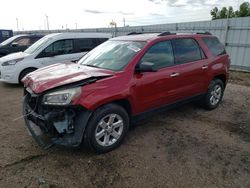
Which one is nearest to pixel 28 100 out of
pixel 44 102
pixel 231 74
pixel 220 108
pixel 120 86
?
pixel 44 102

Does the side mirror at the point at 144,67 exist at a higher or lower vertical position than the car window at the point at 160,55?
lower

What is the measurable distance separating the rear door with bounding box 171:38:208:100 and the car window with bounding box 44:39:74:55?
182 inches

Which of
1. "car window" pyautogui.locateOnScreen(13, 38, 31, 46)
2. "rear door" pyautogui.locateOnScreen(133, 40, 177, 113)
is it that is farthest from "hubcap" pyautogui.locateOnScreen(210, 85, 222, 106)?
"car window" pyautogui.locateOnScreen(13, 38, 31, 46)

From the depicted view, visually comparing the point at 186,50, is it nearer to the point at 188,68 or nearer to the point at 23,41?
the point at 188,68

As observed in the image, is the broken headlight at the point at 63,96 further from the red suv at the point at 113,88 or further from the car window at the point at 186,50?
the car window at the point at 186,50

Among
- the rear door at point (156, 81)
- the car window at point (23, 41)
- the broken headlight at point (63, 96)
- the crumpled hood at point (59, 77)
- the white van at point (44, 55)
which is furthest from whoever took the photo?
the car window at point (23, 41)

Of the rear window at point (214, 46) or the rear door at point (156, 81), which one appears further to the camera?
the rear window at point (214, 46)

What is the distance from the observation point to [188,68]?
14.0 ft

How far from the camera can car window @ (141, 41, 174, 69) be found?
371cm

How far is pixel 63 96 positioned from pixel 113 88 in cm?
71

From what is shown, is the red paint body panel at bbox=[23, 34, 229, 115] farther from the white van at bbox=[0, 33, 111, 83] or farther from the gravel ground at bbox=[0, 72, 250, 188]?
the white van at bbox=[0, 33, 111, 83]

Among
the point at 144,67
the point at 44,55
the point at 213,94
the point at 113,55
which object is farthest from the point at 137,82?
the point at 44,55

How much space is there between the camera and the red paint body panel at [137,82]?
3.03 m

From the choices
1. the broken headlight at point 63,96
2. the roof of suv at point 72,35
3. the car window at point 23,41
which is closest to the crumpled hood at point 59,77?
the broken headlight at point 63,96
